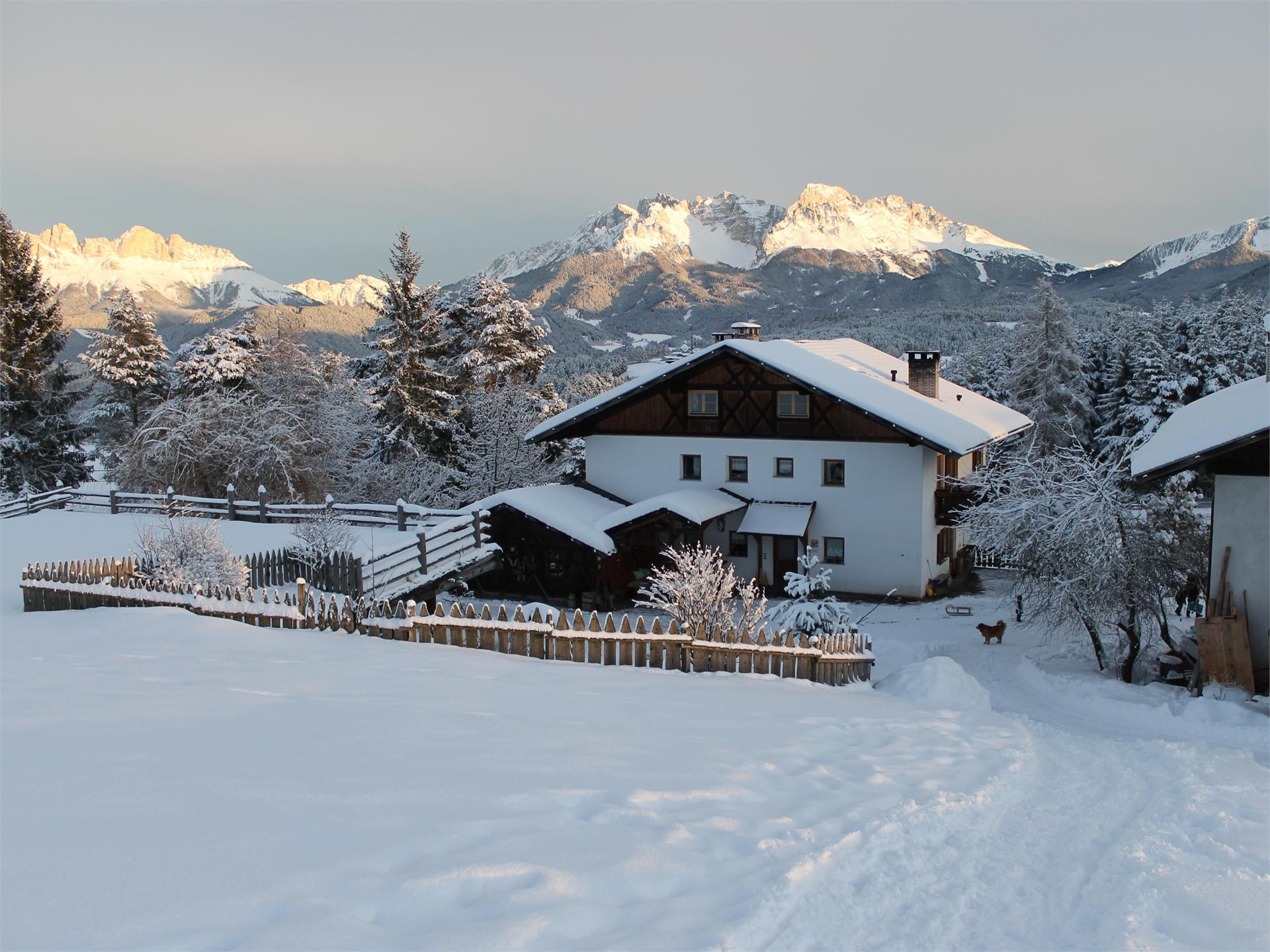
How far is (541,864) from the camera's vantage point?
496 cm

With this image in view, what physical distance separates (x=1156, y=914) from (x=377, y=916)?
178 inches

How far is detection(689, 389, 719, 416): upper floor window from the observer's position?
29.0m

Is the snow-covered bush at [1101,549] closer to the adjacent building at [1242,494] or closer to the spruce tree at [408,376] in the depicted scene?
the adjacent building at [1242,494]

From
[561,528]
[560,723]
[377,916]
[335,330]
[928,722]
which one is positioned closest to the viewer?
[377,916]

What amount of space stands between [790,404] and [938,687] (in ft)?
54.4

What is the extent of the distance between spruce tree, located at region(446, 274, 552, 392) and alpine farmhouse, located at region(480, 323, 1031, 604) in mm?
11695

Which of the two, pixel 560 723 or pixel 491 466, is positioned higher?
pixel 491 466

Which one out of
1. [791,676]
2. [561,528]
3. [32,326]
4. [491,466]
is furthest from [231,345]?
[791,676]

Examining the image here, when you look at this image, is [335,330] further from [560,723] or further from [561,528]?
[560,723]

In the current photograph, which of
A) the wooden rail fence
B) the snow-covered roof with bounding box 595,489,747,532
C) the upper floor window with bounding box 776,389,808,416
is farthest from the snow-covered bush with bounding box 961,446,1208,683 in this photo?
the wooden rail fence

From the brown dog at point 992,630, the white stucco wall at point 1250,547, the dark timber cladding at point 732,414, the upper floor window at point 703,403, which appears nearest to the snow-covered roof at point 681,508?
the dark timber cladding at point 732,414

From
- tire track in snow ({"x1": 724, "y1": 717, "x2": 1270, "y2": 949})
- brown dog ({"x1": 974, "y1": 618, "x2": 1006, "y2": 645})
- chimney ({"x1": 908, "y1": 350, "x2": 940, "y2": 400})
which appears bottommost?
brown dog ({"x1": 974, "y1": 618, "x2": 1006, "y2": 645})

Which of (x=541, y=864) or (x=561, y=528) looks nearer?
(x=541, y=864)

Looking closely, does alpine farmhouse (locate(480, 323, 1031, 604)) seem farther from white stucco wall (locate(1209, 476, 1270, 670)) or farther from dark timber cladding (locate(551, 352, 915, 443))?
white stucco wall (locate(1209, 476, 1270, 670))
